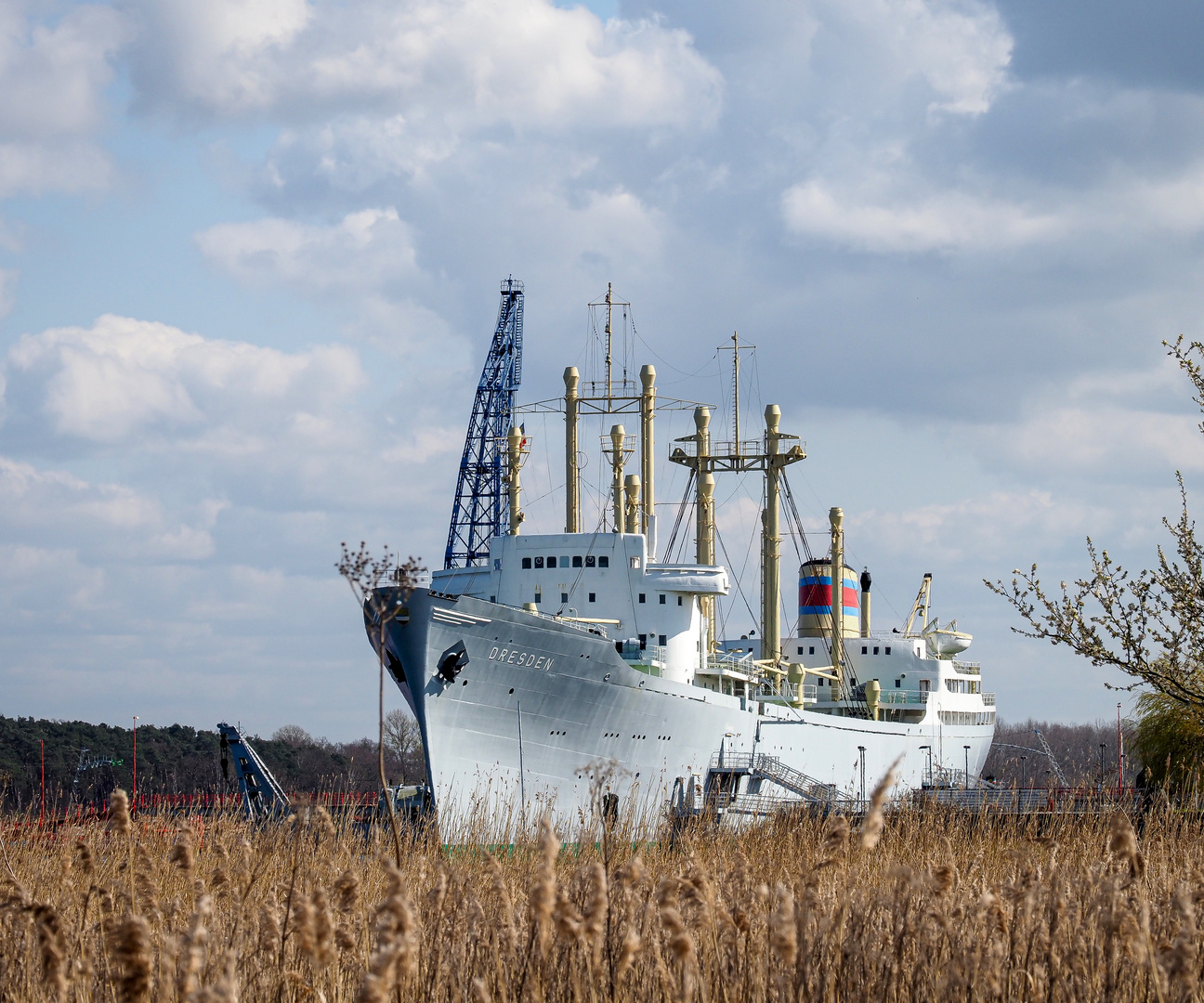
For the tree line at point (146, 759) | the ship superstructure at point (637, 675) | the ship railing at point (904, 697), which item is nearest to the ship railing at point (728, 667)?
the ship superstructure at point (637, 675)

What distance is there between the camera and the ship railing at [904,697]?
47969mm

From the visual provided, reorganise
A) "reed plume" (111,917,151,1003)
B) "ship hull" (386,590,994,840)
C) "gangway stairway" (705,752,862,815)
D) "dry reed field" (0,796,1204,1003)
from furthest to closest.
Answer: "gangway stairway" (705,752,862,815) < "ship hull" (386,590,994,840) < "dry reed field" (0,796,1204,1003) < "reed plume" (111,917,151,1003)

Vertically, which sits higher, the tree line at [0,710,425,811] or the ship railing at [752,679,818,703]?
the ship railing at [752,679,818,703]

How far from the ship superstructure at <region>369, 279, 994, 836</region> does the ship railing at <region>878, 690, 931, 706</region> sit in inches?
3.0

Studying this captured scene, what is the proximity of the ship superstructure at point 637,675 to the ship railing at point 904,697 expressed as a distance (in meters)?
0.08

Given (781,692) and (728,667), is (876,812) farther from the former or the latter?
(781,692)

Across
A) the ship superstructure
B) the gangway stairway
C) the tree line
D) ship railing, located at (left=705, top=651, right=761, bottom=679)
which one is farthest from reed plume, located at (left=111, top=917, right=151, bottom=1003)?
the tree line

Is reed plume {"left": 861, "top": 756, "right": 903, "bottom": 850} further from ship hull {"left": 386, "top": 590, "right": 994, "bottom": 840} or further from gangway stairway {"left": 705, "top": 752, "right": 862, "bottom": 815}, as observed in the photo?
gangway stairway {"left": 705, "top": 752, "right": 862, "bottom": 815}

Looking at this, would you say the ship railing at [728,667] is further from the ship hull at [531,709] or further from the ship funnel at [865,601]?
the ship funnel at [865,601]

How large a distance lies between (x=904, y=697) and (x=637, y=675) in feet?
70.3

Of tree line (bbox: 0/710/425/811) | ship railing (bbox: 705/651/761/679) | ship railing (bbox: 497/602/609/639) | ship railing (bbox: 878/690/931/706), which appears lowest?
tree line (bbox: 0/710/425/811)

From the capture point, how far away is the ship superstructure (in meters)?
27.4

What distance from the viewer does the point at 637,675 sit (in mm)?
29531

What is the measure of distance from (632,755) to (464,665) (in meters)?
5.29
